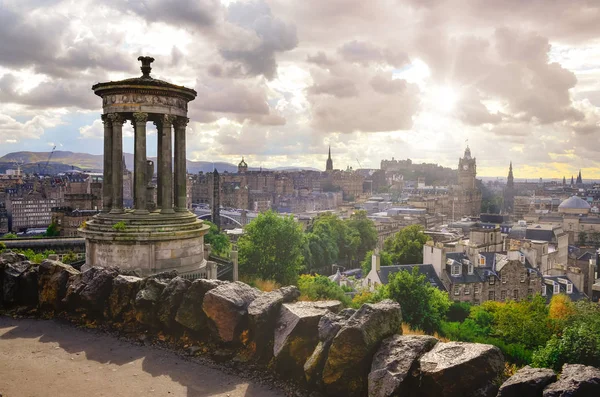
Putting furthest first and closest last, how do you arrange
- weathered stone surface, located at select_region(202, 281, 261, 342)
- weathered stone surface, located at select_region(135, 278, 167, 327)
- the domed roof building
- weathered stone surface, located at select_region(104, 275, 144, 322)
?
the domed roof building, weathered stone surface, located at select_region(104, 275, 144, 322), weathered stone surface, located at select_region(135, 278, 167, 327), weathered stone surface, located at select_region(202, 281, 261, 342)

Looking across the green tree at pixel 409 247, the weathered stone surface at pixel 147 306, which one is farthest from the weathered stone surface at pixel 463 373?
the green tree at pixel 409 247

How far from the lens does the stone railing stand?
668 cm

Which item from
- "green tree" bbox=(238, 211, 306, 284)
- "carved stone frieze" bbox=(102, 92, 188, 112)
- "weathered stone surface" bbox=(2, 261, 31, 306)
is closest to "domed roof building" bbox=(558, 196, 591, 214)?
"green tree" bbox=(238, 211, 306, 284)

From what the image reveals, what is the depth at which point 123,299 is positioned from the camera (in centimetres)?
1060

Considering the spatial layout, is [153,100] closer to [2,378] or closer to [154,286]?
[154,286]

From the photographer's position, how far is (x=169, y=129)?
17.3m

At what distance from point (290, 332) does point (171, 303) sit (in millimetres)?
2764

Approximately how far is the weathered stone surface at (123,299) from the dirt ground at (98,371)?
0.56m

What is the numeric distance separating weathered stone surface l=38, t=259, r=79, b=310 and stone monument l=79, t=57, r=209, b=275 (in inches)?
162

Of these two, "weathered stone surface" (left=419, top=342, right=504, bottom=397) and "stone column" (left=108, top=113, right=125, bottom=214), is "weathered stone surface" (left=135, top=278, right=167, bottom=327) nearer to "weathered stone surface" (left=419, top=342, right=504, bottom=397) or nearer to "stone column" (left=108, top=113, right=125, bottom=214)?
"weathered stone surface" (left=419, top=342, right=504, bottom=397)

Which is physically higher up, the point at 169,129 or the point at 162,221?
the point at 169,129

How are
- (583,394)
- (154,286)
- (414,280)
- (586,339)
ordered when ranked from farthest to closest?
(414,280), (586,339), (154,286), (583,394)

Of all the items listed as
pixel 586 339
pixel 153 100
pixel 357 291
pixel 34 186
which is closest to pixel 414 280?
pixel 357 291

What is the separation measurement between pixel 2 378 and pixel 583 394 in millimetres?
8413
